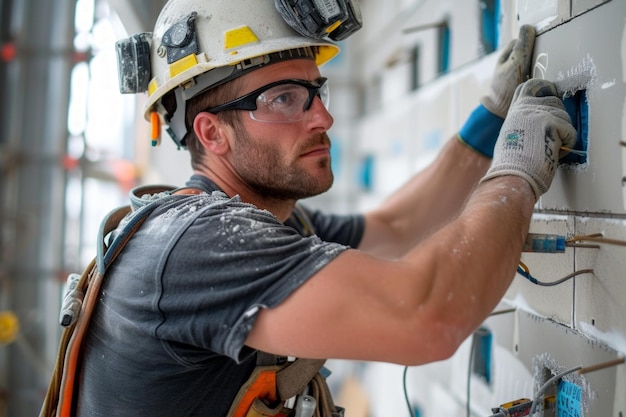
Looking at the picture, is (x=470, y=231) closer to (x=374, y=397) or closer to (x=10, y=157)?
(x=374, y=397)

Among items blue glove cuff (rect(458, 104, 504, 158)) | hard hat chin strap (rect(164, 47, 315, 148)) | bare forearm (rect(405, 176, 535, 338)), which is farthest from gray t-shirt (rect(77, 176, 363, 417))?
blue glove cuff (rect(458, 104, 504, 158))

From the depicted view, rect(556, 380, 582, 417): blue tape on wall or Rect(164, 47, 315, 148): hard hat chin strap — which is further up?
Rect(164, 47, 315, 148): hard hat chin strap

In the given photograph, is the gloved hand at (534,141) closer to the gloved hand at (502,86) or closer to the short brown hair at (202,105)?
the gloved hand at (502,86)

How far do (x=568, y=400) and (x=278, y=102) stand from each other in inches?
43.0

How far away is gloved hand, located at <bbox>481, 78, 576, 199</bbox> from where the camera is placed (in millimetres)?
1230

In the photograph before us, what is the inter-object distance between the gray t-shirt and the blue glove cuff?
843 millimetres

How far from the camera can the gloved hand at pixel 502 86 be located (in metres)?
1.62

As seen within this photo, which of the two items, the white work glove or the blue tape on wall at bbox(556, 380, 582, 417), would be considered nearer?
the blue tape on wall at bbox(556, 380, 582, 417)

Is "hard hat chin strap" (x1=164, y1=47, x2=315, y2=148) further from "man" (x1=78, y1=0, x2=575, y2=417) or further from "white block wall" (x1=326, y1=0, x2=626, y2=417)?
"white block wall" (x1=326, y1=0, x2=626, y2=417)

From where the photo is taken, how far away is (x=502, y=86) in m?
1.66

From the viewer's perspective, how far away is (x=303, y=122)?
1.63 meters

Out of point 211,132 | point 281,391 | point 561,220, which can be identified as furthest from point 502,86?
point 281,391

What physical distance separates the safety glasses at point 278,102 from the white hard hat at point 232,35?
0.08 metres

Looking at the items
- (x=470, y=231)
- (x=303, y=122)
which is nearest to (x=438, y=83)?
(x=303, y=122)
